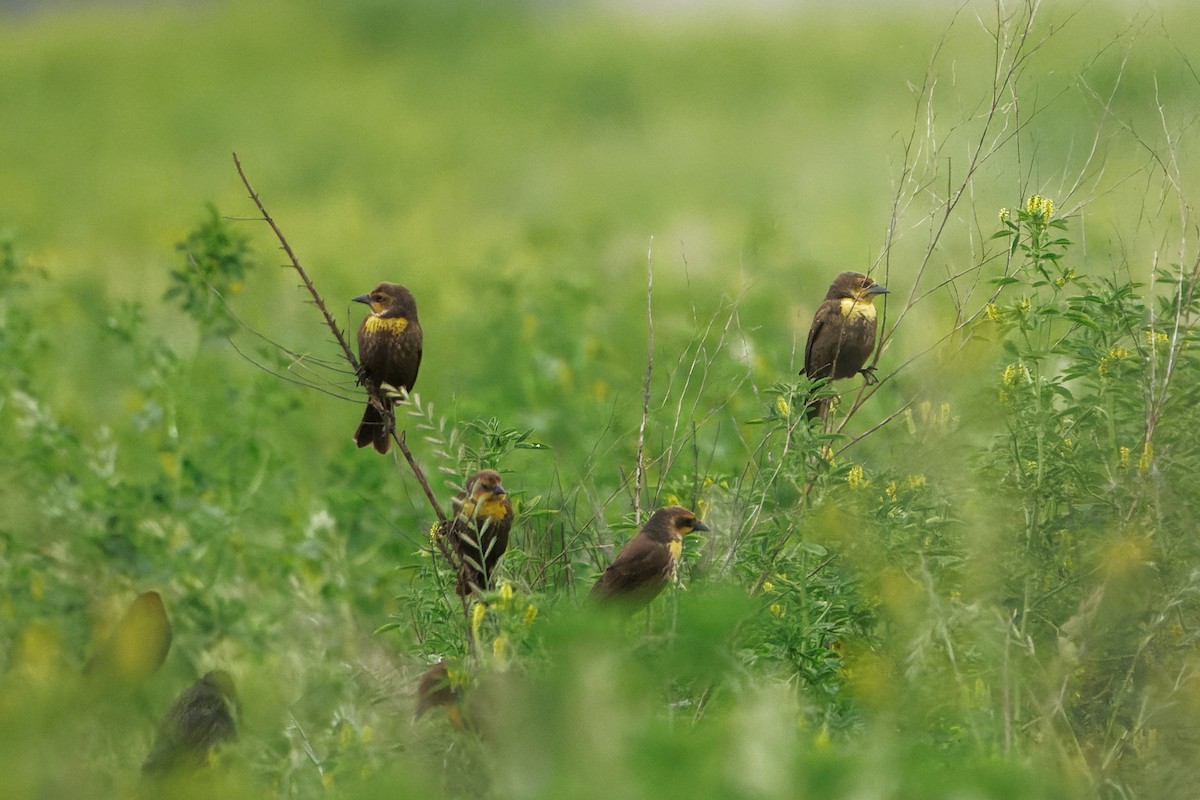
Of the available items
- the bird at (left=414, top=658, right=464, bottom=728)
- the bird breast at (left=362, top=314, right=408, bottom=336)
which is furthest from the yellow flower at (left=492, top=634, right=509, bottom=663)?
the bird breast at (left=362, top=314, right=408, bottom=336)

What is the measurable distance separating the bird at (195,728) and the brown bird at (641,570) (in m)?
1.06

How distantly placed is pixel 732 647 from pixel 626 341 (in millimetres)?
5998

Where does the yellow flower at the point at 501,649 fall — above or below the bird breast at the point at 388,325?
below

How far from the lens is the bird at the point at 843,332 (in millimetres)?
4348

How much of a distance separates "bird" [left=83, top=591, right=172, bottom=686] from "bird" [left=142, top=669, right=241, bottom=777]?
0.47 feet

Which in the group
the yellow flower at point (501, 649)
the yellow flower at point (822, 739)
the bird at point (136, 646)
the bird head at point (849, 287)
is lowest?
the bird at point (136, 646)

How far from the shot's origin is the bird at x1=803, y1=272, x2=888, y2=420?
171 inches

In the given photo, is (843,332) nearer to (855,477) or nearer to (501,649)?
(855,477)

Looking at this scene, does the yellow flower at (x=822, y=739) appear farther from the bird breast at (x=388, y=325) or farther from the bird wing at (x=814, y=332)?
the bird breast at (x=388, y=325)

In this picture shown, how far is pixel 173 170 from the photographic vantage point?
19344 millimetres

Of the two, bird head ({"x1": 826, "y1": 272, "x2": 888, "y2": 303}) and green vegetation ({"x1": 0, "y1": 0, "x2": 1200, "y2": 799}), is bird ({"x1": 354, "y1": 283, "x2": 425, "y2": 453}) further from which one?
bird head ({"x1": 826, "y1": 272, "x2": 888, "y2": 303})

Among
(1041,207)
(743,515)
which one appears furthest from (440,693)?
(1041,207)

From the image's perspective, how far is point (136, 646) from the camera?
4293mm

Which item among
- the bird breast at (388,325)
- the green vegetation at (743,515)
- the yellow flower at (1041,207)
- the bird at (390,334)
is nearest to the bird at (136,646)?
the green vegetation at (743,515)
